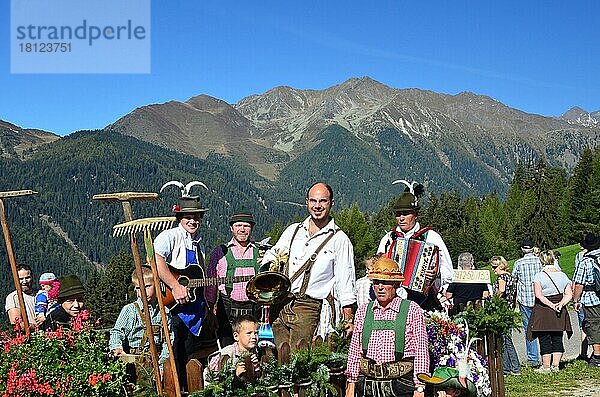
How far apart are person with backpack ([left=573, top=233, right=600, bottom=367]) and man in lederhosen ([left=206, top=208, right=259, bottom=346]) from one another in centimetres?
583

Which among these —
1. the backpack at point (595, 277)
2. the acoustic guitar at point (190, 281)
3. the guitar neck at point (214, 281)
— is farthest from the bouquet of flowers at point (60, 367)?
the backpack at point (595, 277)

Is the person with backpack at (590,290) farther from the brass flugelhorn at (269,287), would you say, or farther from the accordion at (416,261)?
the brass flugelhorn at (269,287)

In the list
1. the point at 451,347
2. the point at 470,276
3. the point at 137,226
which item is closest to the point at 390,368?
the point at 451,347

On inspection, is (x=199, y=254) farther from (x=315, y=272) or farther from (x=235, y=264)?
(x=315, y=272)

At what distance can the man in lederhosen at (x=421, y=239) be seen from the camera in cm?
753

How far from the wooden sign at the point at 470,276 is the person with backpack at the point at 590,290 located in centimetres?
313

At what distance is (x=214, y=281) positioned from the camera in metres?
7.23

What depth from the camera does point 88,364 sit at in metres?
5.11

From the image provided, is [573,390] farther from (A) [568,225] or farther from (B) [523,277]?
(A) [568,225]

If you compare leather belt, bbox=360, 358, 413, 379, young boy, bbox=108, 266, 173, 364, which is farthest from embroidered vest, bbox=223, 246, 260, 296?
leather belt, bbox=360, 358, 413, 379

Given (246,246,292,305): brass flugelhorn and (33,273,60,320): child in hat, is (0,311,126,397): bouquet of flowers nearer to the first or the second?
(246,246,292,305): brass flugelhorn

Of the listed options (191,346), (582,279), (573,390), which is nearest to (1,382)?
(191,346)

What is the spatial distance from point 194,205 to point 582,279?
6666mm

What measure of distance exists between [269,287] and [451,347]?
1674mm
